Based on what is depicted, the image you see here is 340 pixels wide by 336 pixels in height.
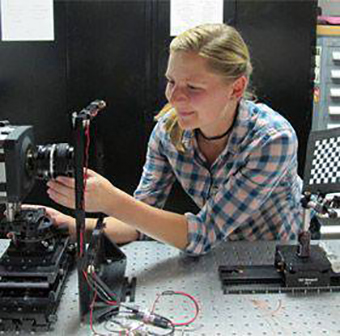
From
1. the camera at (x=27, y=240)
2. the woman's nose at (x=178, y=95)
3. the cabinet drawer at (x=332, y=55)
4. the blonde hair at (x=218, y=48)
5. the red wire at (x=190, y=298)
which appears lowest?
the red wire at (x=190, y=298)

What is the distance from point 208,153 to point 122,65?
3.84 feet

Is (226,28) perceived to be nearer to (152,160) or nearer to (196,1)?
(152,160)

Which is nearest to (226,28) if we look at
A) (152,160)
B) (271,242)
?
(152,160)

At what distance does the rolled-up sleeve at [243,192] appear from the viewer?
1.31 m

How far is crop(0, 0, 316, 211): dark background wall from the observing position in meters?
2.45

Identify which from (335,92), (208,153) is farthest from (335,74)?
(208,153)

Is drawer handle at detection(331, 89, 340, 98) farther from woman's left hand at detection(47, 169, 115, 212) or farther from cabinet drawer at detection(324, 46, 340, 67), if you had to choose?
woman's left hand at detection(47, 169, 115, 212)

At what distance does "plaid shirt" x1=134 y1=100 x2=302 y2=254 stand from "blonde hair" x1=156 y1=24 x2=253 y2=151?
0.39 feet

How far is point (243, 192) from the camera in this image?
1.31 meters

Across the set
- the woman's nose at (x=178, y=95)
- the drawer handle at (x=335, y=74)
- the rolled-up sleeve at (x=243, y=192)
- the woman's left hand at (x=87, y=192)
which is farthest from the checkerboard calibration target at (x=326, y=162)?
the drawer handle at (x=335, y=74)

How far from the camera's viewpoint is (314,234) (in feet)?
4.78

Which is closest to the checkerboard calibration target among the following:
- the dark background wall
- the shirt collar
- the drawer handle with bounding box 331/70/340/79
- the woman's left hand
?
the shirt collar

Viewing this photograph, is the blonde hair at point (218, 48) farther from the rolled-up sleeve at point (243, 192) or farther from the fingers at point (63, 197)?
the fingers at point (63, 197)

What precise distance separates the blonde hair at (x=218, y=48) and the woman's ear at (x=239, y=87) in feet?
0.04
